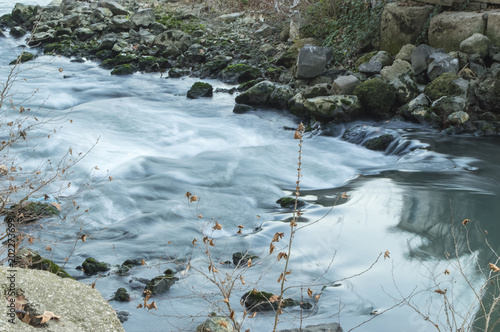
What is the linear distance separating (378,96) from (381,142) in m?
1.15

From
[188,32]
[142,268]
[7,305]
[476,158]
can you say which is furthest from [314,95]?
[7,305]

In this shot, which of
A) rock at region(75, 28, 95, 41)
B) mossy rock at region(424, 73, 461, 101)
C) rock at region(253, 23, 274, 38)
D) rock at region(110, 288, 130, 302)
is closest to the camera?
rock at region(110, 288, 130, 302)

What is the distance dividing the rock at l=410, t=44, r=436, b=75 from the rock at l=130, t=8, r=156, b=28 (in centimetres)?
932

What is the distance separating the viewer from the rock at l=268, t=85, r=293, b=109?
35.5 feet

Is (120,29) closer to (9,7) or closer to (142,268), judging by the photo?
(9,7)

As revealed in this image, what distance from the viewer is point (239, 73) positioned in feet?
41.8

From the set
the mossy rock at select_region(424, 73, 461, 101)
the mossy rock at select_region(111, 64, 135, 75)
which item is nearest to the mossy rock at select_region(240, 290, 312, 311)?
the mossy rock at select_region(424, 73, 461, 101)

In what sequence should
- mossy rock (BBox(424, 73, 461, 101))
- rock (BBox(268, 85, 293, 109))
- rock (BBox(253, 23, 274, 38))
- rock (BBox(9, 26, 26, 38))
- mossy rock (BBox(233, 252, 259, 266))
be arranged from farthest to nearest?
rock (BBox(9, 26, 26, 38)) < rock (BBox(253, 23, 274, 38)) < rock (BBox(268, 85, 293, 109)) < mossy rock (BBox(424, 73, 461, 101)) < mossy rock (BBox(233, 252, 259, 266))

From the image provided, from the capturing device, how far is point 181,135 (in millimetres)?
10055

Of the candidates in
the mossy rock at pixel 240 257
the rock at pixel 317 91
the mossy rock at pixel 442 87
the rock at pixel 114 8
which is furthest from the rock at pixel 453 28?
the rock at pixel 114 8

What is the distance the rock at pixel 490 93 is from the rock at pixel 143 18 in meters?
10.9

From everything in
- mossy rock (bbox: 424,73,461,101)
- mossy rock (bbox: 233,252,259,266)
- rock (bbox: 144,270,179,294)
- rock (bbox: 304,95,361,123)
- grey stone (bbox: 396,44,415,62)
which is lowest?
mossy rock (bbox: 233,252,259,266)

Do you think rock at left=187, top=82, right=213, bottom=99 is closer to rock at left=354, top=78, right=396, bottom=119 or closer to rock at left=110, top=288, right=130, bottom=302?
rock at left=354, top=78, right=396, bottom=119

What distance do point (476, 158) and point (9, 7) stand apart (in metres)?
18.5
